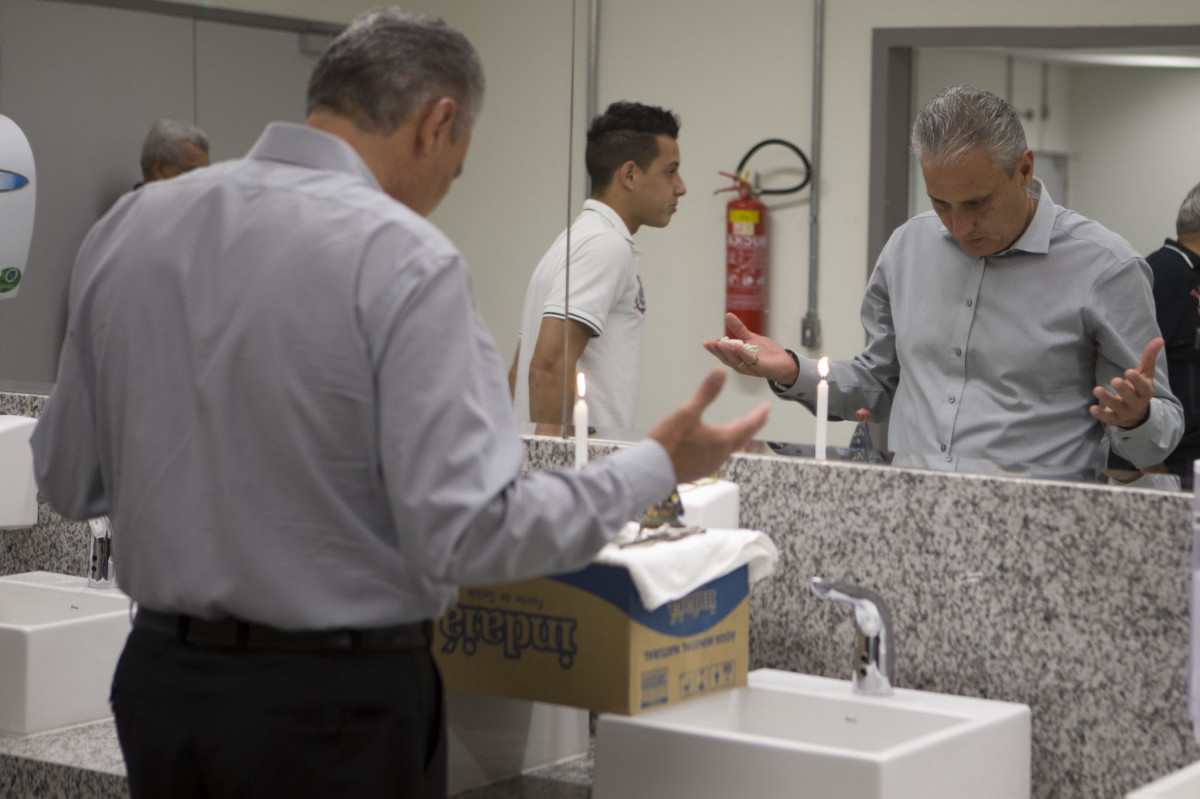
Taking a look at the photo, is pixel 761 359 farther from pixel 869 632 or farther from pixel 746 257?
pixel 869 632

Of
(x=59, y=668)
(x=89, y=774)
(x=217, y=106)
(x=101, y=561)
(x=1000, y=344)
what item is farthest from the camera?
(x=217, y=106)

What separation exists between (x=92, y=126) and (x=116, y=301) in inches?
50.9

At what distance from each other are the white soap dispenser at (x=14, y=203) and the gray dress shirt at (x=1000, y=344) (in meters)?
1.40

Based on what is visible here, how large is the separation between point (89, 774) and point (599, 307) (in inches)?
33.2

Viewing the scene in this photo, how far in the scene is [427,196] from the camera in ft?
3.89

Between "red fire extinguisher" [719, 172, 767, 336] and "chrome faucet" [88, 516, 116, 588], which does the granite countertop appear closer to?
"chrome faucet" [88, 516, 116, 588]

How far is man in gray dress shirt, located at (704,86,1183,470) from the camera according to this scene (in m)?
1.54

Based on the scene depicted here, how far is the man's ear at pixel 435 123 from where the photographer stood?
1.13m

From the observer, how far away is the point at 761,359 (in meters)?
1.68

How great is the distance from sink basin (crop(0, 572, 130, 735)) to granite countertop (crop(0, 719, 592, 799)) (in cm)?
4

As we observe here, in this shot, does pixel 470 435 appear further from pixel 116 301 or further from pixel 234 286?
pixel 116 301

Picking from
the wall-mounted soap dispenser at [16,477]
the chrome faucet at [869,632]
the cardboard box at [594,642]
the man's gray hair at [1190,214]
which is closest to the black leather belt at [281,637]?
the cardboard box at [594,642]

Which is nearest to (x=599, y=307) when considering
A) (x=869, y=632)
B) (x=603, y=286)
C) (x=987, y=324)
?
(x=603, y=286)

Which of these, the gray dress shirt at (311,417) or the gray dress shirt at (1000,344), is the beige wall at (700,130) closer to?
the gray dress shirt at (1000,344)
